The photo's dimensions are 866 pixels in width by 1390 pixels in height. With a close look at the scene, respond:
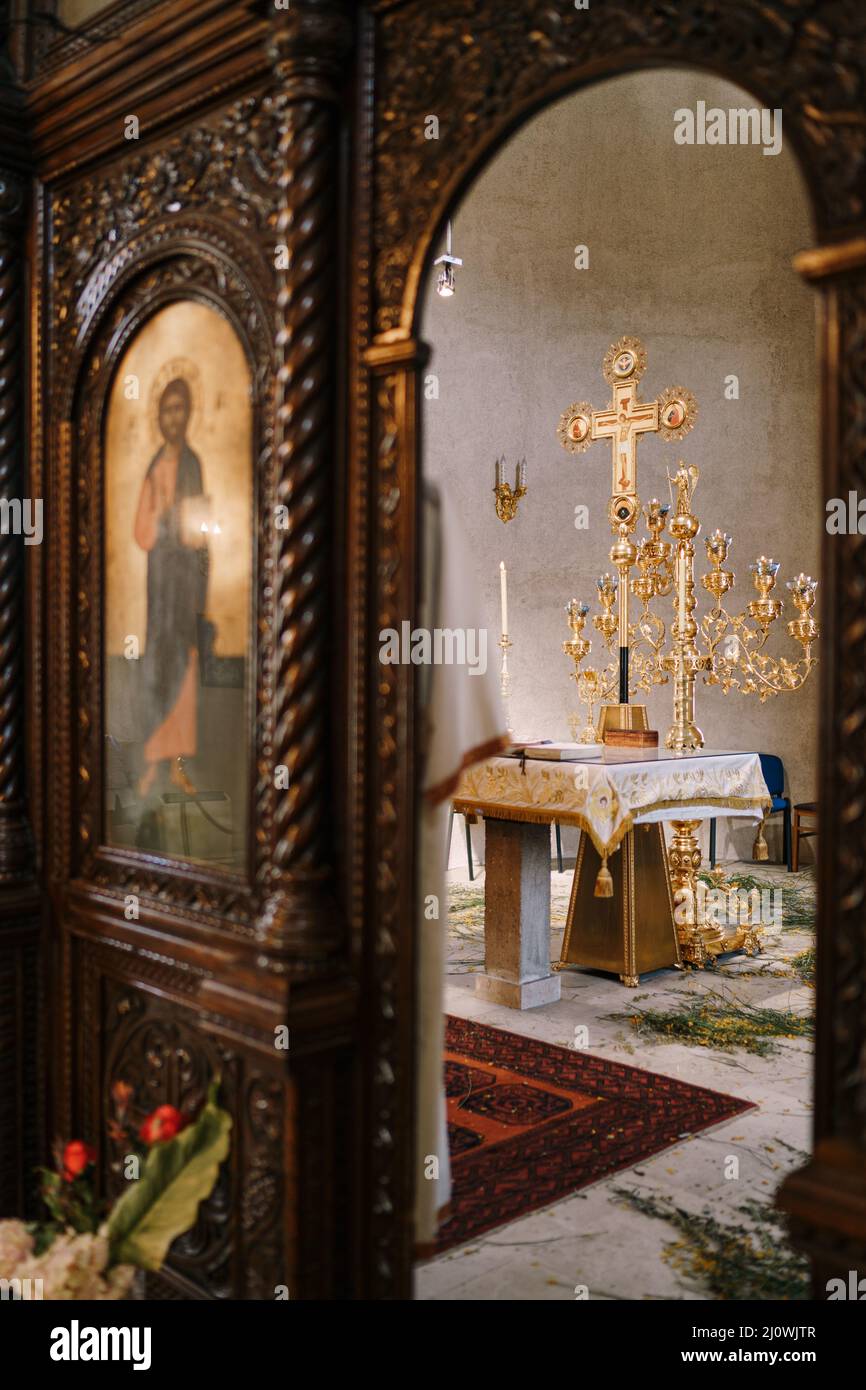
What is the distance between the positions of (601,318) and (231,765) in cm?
912

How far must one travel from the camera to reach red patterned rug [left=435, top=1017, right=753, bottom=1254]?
3891 millimetres

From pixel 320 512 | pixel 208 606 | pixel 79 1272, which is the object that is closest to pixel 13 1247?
pixel 79 1272

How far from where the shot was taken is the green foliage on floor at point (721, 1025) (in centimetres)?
543

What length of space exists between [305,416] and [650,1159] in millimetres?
2931

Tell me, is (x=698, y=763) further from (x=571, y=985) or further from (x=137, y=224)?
(x=137, y=224)

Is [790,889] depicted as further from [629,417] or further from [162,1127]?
[162,1127]

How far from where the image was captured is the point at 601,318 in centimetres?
1105

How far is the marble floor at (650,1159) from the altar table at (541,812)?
25 centimetres

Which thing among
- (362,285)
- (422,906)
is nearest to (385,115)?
(362,285)

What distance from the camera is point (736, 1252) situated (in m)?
3.48

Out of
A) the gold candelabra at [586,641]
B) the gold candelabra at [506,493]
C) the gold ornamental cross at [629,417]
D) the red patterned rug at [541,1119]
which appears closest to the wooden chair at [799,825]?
the gold candelabra at [586,641]

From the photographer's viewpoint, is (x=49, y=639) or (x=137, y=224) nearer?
(x=137, y=224)

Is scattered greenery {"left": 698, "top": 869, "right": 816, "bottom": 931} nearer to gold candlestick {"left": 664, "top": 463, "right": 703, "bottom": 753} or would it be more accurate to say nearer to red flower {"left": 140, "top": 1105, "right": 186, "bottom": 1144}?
gold candlestick {"left": 664, "top": 463, "right": 703, "bottom": 753}

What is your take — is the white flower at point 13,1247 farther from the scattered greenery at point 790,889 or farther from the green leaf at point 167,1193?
the scattered greenery at point 790,889
